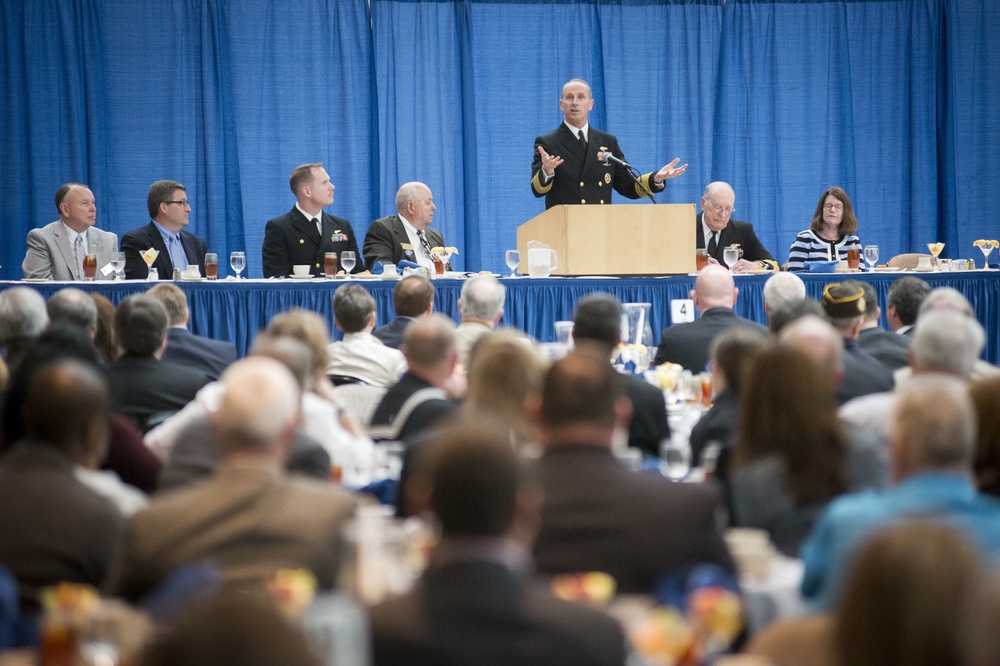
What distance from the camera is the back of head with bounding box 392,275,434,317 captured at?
5391 mm

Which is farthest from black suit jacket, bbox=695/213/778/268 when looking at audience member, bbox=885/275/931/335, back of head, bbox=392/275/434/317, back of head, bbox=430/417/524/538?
back of head, bbox=430/417/524/538

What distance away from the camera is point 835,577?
196 centimetres

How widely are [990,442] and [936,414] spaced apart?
66 cm

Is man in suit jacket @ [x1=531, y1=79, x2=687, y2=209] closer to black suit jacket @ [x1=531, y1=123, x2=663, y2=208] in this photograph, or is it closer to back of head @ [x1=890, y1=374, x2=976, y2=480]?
black suit jacket @ [x1=531, y1=123, x2=663, y2=208]

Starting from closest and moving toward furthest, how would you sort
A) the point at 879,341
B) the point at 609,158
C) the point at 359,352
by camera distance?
the point at 879,341 → the point at 359,352 → the point at 609,158

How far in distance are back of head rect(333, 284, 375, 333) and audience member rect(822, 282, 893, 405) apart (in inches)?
72.3

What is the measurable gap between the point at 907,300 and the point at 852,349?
1003 mm

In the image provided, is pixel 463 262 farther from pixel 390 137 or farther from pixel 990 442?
pixel 990 442

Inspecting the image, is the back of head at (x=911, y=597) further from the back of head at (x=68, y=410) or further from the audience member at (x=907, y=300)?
the audience member at (x=907, y=300)

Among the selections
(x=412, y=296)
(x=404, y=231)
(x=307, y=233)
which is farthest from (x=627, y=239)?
(x=307, y=233)

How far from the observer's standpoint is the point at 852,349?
4.26m

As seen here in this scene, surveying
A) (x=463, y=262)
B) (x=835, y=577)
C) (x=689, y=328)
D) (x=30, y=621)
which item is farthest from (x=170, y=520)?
(x=463, y=262)

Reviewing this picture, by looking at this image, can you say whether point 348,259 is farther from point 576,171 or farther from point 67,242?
point 67,242

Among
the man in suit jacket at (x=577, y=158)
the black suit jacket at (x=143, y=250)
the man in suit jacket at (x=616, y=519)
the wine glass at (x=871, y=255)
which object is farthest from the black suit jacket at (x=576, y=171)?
the man in suit jacket at (x=616, y=519)
